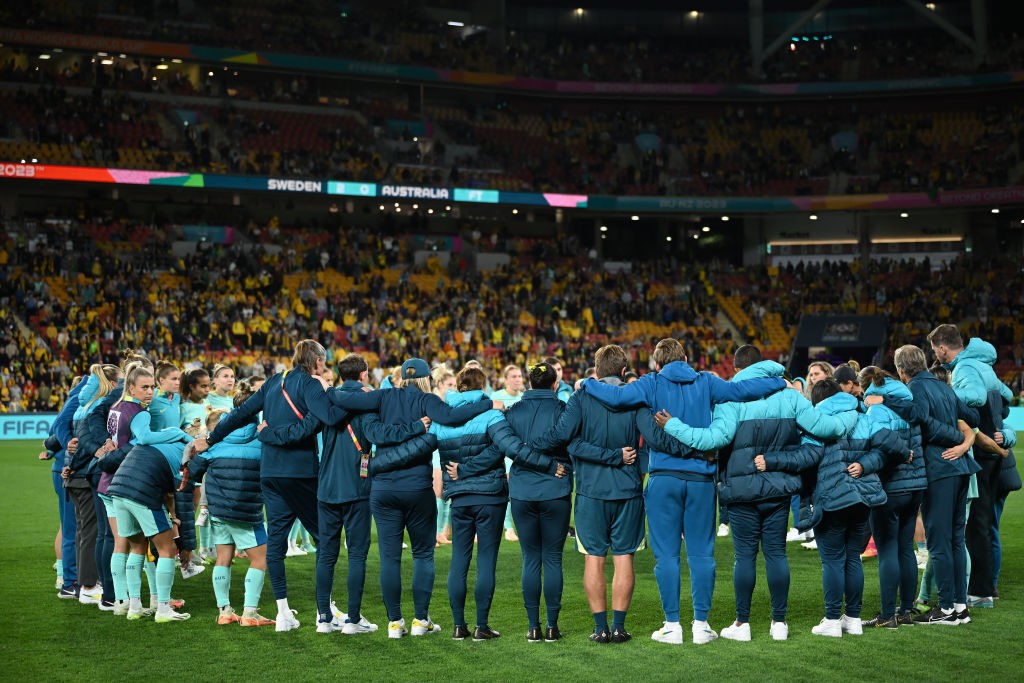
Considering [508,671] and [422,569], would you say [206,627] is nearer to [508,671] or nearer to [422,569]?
[422,569]

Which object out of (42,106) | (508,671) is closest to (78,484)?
(508,671)

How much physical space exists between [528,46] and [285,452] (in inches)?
1890

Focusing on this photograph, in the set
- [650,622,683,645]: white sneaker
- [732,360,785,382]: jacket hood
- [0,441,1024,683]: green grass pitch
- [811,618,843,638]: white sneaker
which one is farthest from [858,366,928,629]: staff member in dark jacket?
[650,622,683,645]: white sneaker

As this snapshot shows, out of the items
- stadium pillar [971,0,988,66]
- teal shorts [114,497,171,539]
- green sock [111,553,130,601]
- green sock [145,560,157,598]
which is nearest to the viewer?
teal shorts [114,497,171,539]

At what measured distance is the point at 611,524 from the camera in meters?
8.77

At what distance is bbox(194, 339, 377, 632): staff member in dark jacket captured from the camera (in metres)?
9.28

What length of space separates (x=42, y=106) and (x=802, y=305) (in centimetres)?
2922

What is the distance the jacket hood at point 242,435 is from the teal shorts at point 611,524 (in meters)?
2.86

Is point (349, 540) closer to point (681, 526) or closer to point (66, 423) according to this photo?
point (681, 526)

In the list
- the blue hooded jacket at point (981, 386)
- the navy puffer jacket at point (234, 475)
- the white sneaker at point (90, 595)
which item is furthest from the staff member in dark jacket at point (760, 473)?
the white sneaker at point (90, 595)

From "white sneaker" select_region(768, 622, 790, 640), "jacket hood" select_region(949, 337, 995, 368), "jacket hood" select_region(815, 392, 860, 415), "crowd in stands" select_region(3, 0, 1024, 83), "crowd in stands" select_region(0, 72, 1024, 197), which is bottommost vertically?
"white sneaker" select_region(768, 622, 790, 640)

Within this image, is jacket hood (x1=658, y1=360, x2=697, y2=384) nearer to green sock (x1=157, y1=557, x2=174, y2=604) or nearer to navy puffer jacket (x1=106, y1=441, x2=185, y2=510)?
navy puffer jacket (x1=106, y1=441, x2=185, y2=510)

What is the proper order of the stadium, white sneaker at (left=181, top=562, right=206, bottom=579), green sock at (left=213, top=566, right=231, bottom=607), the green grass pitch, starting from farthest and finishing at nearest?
the stadium
white sneaker at (left=181, top=562, right=206, bottom=579)
green sock at (left=213, top=566, right=231, bottom=607)
the green grass pitch

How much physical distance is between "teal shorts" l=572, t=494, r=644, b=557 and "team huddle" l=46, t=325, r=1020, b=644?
0.05ft
